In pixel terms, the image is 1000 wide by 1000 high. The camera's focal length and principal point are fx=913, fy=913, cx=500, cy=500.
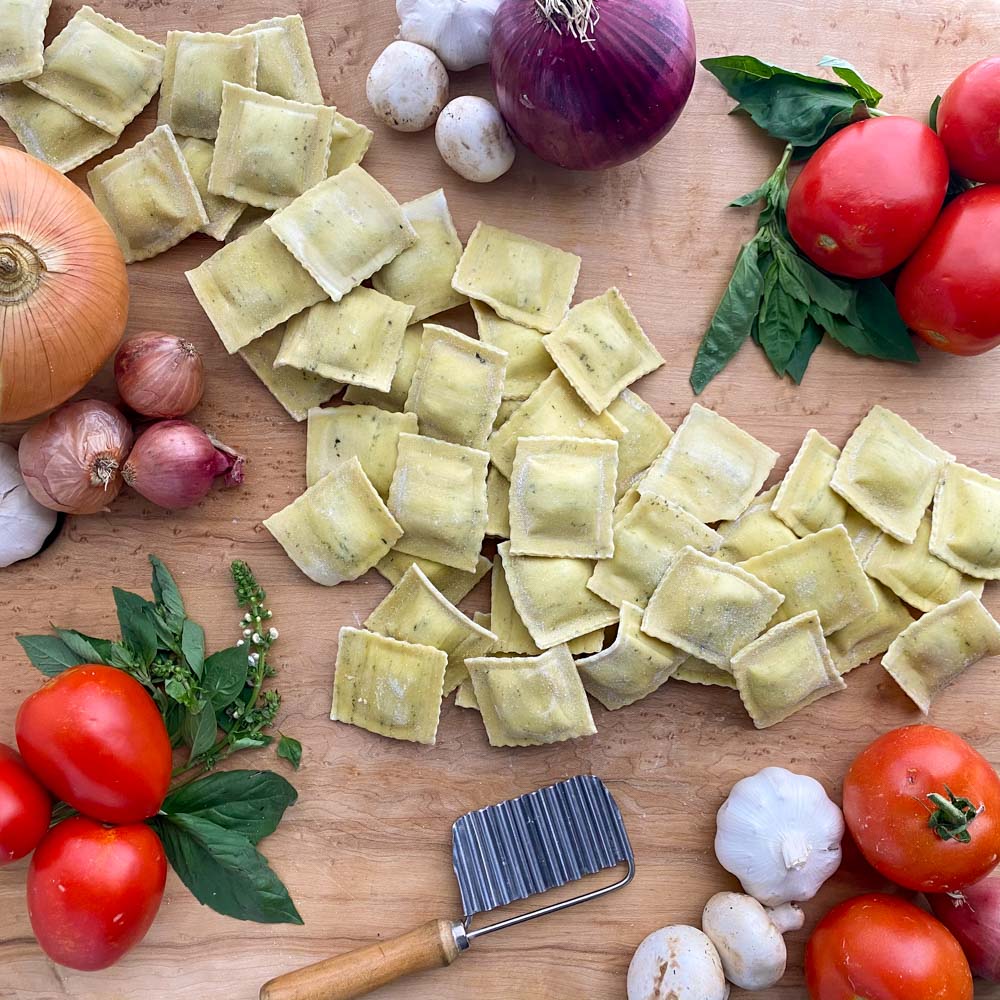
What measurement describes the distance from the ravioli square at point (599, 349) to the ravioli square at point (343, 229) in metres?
0.47

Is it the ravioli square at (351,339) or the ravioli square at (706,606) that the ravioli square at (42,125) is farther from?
the ravioli square at (706,606)

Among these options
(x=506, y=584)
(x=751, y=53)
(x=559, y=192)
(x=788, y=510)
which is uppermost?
(x=751, y=53)

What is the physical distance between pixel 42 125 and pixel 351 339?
3.17 ft

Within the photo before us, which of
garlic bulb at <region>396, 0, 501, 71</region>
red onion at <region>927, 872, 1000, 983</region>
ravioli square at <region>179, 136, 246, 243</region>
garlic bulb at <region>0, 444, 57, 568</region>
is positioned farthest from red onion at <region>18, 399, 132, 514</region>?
red onion at <region>927, 872, 1000, 983</region>

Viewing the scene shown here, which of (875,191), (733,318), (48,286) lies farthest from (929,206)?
(48,286)

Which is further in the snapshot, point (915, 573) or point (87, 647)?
point (915, 573)

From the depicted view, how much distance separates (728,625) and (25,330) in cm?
180

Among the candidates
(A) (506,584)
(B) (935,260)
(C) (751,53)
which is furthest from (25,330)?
(B) (935,260)

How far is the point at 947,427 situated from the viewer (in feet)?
8.08

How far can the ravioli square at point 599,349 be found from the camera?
2.36 metres

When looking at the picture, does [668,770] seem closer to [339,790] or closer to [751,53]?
[339,790]

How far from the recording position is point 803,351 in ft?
7.89

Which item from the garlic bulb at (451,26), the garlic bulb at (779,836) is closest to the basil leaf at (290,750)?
the garlic bulb at (779,836)

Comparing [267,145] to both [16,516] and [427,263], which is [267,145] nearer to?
[427,263]
